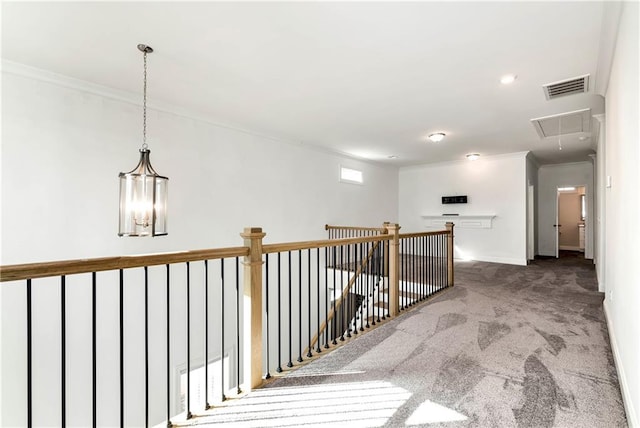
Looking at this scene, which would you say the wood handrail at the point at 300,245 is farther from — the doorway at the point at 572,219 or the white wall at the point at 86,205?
the doorway at the point at 572,219

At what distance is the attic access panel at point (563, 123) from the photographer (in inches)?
163

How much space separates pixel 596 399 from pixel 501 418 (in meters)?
0.71

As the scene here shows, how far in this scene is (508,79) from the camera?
10.1 ft

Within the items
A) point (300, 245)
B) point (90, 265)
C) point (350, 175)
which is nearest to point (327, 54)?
point (300, 245)

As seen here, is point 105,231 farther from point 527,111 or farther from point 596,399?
point 527,111

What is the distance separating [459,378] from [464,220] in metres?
5.98

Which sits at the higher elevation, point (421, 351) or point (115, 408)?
point (421, 351)

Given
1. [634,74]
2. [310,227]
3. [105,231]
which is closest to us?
[634,74]

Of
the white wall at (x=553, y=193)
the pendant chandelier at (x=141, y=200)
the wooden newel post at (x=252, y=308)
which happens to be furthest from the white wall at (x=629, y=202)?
the white wall at (x=553, y=193)

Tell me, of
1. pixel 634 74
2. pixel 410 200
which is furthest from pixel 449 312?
pixel 410 200

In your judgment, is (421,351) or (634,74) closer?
(634,74)

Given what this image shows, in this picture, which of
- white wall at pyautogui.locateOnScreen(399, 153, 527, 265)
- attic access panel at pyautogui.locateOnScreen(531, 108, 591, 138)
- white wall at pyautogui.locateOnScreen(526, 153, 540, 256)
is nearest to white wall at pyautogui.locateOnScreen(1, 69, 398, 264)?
white wall at pyautogui.locateOnScreen(399, 153, 527, 265)

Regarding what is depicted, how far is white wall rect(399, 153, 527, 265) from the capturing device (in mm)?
6559

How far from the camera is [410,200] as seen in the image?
838cm
